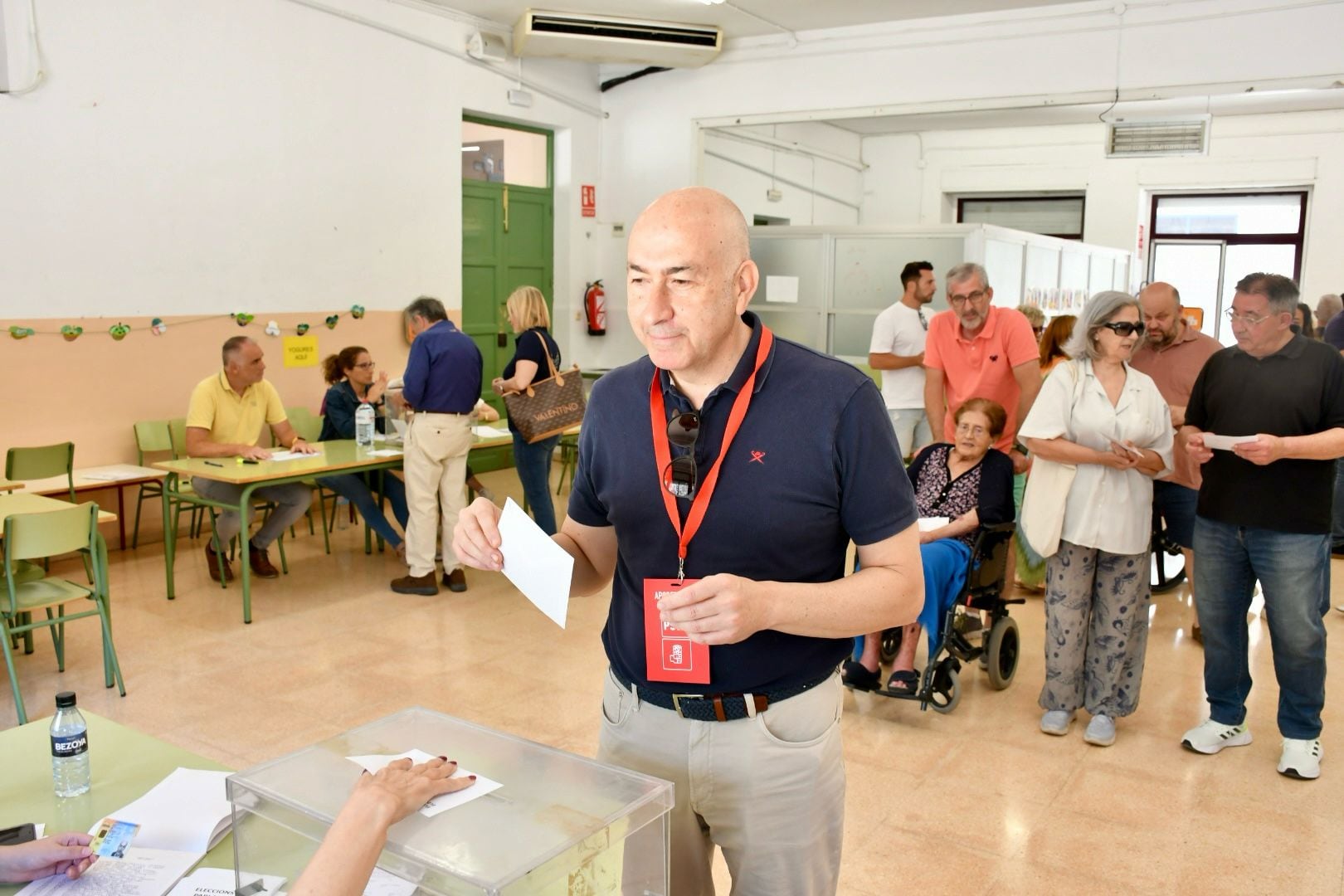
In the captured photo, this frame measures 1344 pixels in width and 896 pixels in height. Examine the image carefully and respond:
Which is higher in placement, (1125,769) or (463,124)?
(463,124)

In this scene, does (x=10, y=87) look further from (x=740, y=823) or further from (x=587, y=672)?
(x=740, y=823)

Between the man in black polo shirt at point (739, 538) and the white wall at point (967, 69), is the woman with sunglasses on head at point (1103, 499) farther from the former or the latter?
the white wall at point (967, 69)

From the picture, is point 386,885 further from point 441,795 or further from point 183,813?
point 183,813

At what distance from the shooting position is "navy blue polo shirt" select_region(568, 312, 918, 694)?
163 centimetres

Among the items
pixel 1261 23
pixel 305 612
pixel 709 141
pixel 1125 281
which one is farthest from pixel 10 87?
pixel 1125 281

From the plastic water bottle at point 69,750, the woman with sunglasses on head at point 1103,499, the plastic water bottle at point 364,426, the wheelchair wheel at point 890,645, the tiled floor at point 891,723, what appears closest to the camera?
the plastic water bottle at point 69,750

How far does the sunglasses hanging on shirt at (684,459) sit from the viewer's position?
164cm

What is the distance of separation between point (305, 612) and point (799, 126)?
8637 millimetres

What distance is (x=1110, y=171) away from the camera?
41.5 feet

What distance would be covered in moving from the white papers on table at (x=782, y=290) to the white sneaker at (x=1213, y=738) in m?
5.66

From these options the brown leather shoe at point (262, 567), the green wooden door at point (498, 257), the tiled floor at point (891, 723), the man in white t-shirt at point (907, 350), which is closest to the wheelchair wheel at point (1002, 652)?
the tiled floor at point (891, 723)

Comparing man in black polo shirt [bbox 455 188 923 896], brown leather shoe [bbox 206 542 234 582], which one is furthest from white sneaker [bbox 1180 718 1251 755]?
brown leather shoe [bbox 206 542 234 582]

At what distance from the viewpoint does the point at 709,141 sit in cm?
1027

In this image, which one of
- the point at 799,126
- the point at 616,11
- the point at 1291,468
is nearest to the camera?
the point at 1291,468
